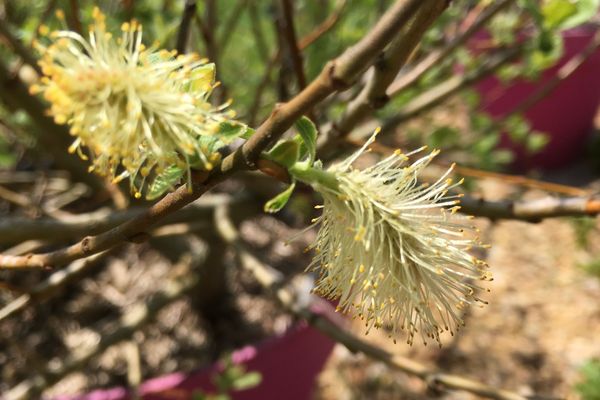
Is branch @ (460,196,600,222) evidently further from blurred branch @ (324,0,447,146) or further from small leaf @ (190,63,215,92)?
small leaf @ (190,63,215,92)

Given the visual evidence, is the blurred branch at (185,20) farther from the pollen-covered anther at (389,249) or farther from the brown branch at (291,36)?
the pollen-covered anther at (389,249)

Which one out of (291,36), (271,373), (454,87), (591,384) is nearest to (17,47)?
(291,36)

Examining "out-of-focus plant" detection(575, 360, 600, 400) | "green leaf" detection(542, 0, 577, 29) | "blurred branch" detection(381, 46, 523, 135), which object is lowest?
"out-of-focus plant" detection(575, 360, 600, 400)

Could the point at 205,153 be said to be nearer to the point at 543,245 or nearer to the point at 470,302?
the point at 470,302

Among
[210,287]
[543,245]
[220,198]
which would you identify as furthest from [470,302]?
[543,245]

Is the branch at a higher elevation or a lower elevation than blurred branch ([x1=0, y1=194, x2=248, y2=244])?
lower

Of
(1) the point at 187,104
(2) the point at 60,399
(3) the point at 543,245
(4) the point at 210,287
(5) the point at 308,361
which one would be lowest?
(3) the point at 543,245

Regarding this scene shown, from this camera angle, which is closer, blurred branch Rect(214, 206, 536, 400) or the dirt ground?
blurred branch Rect(214, 206, 536, 400)

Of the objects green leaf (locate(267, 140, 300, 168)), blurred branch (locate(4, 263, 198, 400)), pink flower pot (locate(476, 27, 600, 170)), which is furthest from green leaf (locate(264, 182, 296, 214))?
pink flower pot (locate(476, 27, 600, 170))
